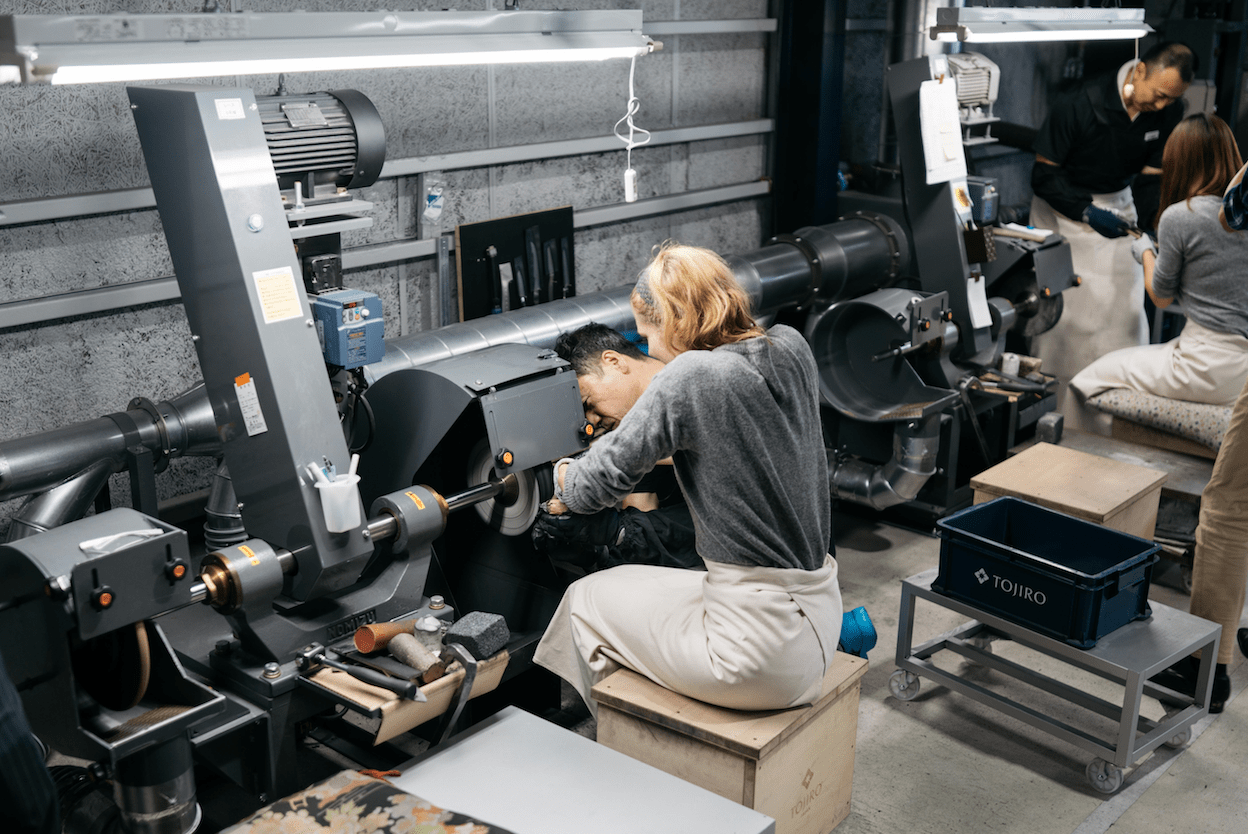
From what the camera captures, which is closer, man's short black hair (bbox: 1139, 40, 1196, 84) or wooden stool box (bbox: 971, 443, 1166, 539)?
wooden stool box (bbox: 971, 443, 1166, 539)

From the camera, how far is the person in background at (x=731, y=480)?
221 cm

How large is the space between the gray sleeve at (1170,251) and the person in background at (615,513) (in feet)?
6.65

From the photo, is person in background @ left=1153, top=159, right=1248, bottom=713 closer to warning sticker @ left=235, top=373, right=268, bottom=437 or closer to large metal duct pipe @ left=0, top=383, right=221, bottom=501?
warning sticker @ left=235, top=373, right=268, bottom=437

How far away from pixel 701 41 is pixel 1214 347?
2353mm

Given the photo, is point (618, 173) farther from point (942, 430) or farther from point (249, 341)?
point (249, 341)

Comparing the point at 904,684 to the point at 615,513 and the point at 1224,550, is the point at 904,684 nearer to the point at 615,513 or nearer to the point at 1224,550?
the point at 1224,550

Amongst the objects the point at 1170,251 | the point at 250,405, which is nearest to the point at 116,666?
the point at 250,405

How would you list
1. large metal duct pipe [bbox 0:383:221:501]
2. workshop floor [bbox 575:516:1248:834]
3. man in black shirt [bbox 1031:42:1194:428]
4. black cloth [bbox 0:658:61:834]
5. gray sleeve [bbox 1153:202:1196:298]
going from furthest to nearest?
man in black shirt [bbox 1031:42:1194:428] < gray sleeve [bbox 1153:202:1196:298] < workshop floor [bbox 575:516:1248:834] < large metal duct pipe [bbox 0:383:221:501] < black cloth [bbox 0:658:61:834]

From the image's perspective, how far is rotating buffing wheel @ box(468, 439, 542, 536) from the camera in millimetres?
2719

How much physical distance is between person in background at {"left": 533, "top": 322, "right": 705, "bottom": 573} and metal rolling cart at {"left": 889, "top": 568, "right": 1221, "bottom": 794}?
0.68 m

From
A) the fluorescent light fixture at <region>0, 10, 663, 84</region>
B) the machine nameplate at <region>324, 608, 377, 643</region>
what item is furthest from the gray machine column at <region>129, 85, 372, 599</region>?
the fluorescent light fixture at <region>0, 10, 663, 84</region>

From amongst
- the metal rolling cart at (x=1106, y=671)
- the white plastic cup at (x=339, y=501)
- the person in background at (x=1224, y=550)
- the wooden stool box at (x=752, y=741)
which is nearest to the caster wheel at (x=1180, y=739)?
the metal rolling cart at (x=1106, y=671)

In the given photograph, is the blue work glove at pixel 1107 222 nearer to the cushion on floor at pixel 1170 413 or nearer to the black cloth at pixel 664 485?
the cushion on floor at pixel 1170 413

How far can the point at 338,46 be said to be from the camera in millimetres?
2205
